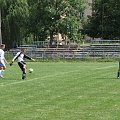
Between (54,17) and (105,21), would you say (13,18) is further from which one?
(105,21)

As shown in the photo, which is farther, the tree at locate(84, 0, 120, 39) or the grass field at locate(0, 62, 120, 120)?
the tree at locate(84, 0, 120, 39)

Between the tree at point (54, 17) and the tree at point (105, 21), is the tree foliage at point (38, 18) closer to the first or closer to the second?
the tree at point (54, 17)

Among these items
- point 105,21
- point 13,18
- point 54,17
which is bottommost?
point 105,21

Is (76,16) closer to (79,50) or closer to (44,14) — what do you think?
(44,14)

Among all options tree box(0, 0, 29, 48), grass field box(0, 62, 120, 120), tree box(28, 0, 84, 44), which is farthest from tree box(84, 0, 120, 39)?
grass field box(0, 62, 120, 120)

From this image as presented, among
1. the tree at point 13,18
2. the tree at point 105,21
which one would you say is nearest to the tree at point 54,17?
the tree at point 13,18

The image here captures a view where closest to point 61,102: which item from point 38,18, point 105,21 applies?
point 38,18

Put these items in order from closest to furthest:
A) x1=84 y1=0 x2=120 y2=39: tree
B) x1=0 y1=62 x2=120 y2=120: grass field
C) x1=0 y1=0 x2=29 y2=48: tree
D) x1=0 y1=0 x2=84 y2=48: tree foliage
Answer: x1=0 y1=62 x2=120 y2=120: grass field
x1=0 y1=0 x2=84 y2=48: tree foliage
x1=0 y1=0 x2=29 y2=48: tree
x1=84 y1=0 x2=120 y2=39: tree

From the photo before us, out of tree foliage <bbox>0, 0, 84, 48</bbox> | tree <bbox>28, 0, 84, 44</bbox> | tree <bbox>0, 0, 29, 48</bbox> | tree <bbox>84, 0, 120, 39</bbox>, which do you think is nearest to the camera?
tree <bbox>28, 0, 84, 44</bbox>

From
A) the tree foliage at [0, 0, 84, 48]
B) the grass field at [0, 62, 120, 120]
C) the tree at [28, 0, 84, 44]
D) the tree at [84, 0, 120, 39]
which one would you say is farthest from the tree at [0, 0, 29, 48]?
the grass field at [0, 62, 120, 120]

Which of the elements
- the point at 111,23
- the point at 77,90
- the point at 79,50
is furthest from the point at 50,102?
the point at 111,23

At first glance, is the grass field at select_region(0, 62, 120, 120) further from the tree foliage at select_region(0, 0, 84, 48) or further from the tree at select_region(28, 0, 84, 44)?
the tree foliage at select_region(0, 0, 84, 48)

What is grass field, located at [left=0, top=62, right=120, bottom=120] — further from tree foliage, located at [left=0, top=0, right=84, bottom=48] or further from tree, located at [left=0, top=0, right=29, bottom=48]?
tree, located at [left=0, top=0, right=29, bottom=48]

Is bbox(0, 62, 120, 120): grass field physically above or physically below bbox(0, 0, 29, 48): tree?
below
